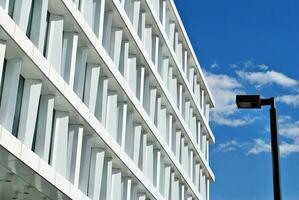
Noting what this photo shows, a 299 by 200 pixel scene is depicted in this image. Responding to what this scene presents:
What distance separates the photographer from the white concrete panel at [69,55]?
20.6 metres

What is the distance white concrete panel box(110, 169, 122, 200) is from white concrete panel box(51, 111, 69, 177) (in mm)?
5769

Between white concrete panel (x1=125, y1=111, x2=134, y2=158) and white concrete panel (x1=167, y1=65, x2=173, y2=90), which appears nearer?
white concrete panel (x1=125, y1=111, x2=134, y2=158)

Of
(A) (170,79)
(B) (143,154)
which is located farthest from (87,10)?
(A) (170,79)

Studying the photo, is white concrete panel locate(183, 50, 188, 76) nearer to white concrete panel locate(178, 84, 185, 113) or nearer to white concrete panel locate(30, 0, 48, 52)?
white concrete panel locate(178, 84, 185, 113)

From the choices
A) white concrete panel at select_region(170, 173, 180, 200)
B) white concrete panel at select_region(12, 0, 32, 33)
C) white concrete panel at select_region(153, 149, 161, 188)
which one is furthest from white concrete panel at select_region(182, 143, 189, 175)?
white concrete panel at select_region(12, 0, 32, 33)

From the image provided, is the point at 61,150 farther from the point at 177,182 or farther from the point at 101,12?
the point at 177,182

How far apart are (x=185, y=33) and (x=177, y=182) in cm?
1045

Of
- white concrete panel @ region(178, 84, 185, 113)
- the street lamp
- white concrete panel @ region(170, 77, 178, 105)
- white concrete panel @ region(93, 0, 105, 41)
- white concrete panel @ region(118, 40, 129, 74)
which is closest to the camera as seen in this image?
the street lamp

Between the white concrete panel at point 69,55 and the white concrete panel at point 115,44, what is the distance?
14.6 feet

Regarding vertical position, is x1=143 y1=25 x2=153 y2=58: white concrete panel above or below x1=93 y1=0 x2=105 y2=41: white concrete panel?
above

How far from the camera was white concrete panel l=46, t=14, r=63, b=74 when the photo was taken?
19433mm

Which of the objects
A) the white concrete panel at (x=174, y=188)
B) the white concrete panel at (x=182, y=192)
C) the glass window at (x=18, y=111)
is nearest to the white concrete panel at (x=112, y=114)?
the glass window at (x=18, y=111)

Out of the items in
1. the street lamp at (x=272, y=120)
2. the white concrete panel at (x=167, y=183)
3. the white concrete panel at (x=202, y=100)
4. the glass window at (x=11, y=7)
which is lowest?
the street lamp at (x=272, y=120)

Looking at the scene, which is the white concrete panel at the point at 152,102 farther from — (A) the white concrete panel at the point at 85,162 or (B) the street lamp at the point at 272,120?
(B) the street lamp at the point at 272,120
